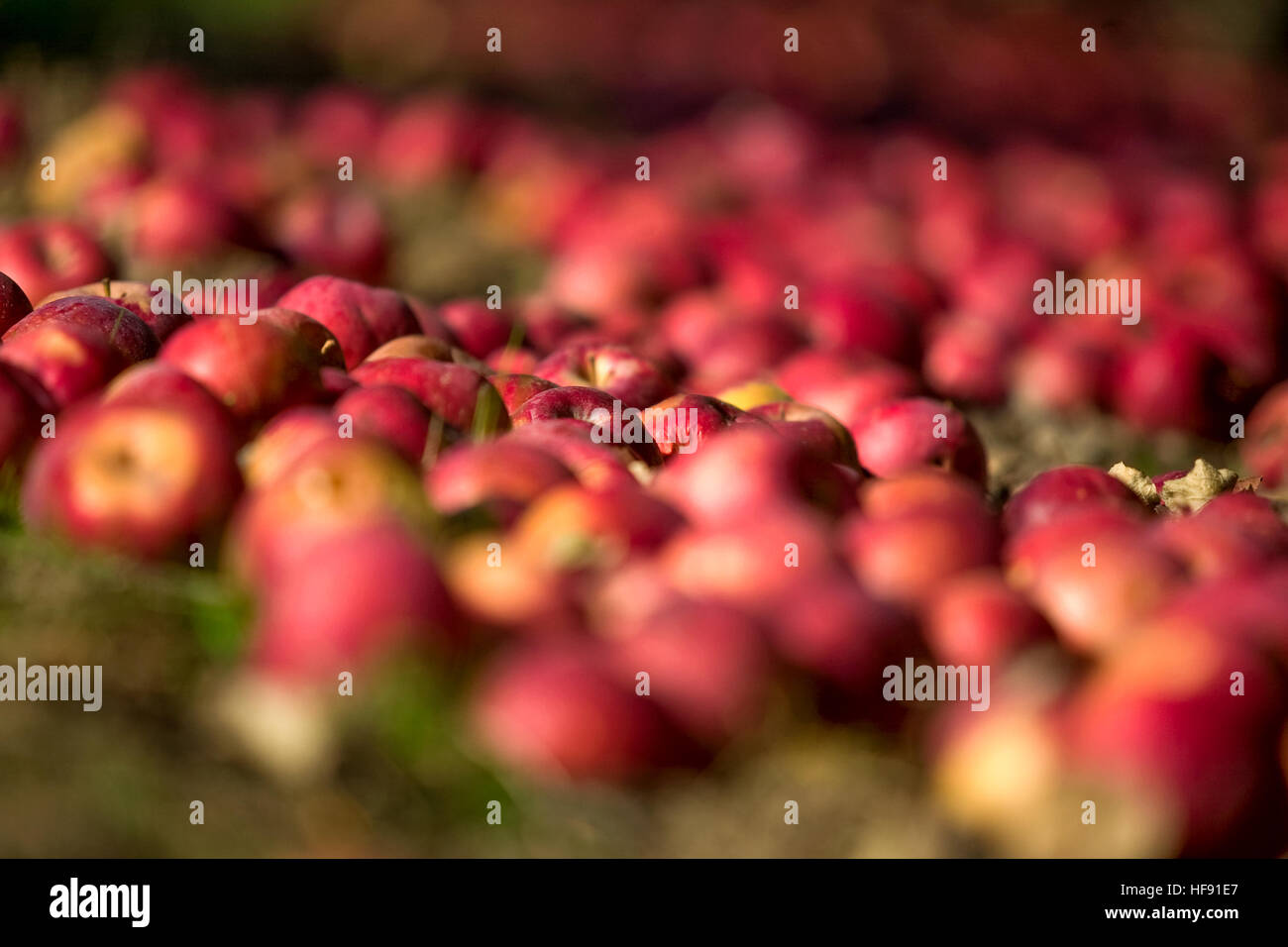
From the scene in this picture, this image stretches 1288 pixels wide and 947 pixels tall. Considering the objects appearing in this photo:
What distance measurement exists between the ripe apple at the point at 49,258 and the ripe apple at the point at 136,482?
1025 millimetres

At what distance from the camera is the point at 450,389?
1.78 metres

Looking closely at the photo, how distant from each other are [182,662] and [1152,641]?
83 centimetres

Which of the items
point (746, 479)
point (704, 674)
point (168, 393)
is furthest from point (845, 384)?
point (704, 674)

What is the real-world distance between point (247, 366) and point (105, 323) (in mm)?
247

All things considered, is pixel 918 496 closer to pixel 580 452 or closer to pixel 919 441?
pixel 580 452

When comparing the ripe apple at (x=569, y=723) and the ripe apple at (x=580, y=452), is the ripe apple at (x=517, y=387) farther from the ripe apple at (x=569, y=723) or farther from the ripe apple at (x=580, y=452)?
the ripe apple at (x=569, y=723)

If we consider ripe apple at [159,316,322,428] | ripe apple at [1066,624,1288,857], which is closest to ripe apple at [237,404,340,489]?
ripe apple at [159,316,322,428]

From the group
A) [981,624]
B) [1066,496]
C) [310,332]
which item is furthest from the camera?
[310,332]

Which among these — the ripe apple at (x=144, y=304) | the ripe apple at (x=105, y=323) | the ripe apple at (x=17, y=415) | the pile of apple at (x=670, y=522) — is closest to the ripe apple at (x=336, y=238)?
the pile of apple at (x=670, y=522)


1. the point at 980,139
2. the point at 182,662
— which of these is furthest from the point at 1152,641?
the point at 980,139

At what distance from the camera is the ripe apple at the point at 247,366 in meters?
1.67
